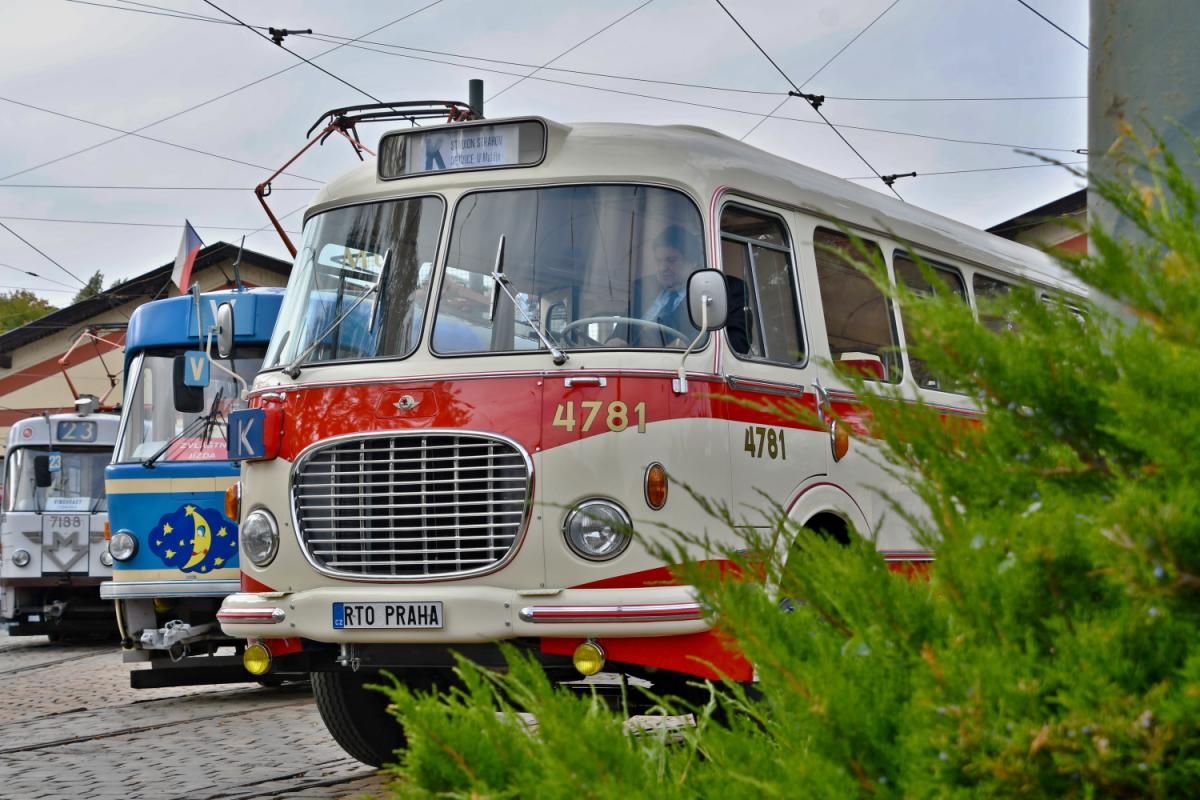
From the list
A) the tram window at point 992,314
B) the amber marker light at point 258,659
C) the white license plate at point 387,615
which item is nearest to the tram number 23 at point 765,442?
the white license plate at point 387,615

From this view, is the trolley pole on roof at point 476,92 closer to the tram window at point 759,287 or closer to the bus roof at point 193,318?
the bus roof at point 193,318

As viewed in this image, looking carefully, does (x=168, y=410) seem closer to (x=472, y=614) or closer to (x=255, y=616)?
(x=255, y=616)

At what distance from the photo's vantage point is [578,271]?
6.95 metres

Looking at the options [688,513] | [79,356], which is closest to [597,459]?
[688,513]

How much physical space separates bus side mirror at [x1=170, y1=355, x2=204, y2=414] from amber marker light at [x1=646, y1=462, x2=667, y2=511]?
4472 millimetres

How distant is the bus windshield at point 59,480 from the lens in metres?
20.7

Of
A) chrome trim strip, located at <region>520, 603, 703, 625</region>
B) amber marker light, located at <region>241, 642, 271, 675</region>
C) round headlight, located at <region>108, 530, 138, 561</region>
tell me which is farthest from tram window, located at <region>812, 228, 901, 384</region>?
round headlight, located at <region>108, 530, 138, 561</region>

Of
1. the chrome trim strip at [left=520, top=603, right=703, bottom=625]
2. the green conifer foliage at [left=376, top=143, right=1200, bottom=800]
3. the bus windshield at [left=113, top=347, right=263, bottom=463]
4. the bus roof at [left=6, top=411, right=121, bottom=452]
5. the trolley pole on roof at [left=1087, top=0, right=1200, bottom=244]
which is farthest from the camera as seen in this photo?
the bus roof at [left=6, top=411, right=121, bottom=452]

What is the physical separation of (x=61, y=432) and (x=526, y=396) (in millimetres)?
16254

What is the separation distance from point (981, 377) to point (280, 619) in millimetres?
5516

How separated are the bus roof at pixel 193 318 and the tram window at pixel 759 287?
6.08 meters

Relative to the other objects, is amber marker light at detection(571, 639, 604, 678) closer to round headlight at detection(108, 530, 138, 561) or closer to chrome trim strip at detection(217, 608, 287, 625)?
chrome trim strip at detection(217, 608, 287, 625)

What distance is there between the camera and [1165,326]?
176 cm

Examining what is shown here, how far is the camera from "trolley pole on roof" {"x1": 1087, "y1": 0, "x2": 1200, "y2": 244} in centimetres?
290
